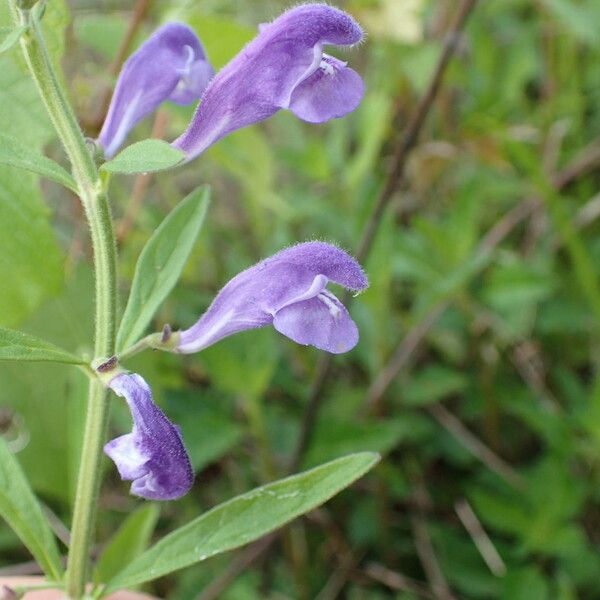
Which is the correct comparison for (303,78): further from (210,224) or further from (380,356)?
(210,224)

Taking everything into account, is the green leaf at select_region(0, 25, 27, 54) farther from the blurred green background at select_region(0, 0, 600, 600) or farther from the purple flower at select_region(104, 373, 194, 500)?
the blurred green background at select_region(0, 0, 600, 600)

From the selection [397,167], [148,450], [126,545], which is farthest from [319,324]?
[397,167]

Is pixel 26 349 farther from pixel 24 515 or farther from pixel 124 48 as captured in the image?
pixel 124 48

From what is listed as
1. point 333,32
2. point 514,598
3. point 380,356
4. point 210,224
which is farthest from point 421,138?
point 333,32

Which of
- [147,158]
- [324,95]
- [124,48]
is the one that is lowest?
[147,158]

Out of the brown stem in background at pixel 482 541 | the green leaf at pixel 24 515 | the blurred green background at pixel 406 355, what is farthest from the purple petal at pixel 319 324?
the brown stem in background at pixel 482 541

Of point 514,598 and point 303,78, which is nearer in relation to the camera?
point 303,78
